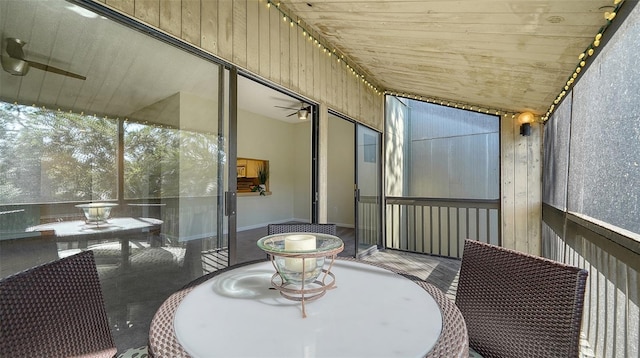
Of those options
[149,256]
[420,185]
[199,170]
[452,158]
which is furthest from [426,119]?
[149,256]

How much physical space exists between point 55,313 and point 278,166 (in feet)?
22.1

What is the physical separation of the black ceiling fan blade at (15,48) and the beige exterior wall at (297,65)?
1.54 feet

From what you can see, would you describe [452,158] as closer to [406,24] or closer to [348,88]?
[348,88]

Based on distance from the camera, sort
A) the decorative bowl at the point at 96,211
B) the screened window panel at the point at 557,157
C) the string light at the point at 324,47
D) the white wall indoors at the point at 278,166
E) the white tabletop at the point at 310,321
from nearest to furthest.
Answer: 1. the white tabletop at the point at 310,321
2. the decorative bowl at the point at 96,211
3. the screened window panel at the point at 557,157
4. the string light at the point at 324,47
5. the white wall indoors at the point at 278,166

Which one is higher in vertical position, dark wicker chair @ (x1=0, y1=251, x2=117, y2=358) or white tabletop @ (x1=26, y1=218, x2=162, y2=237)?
white tabletop @ (x1=26, y1=218, x2=162, y2=237)

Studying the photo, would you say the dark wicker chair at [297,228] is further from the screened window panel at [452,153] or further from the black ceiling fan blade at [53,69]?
the screened window panel at [452,153]

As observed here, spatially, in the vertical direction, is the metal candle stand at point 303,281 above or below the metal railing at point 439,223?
above

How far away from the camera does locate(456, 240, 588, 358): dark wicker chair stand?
3.10ft

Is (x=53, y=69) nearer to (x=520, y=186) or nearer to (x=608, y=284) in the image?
(x=608, y=284)

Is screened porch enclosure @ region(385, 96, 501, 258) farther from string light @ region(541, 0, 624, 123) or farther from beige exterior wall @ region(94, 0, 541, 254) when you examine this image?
string light @ region(541, 0, 624, 123)

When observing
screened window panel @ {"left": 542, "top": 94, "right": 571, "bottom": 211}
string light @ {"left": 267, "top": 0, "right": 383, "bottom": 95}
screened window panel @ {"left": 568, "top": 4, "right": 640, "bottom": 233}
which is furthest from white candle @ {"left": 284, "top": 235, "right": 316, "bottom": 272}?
screened window panel @ {"left": 542, "top": 94, "right": 571, "bottom": 211}

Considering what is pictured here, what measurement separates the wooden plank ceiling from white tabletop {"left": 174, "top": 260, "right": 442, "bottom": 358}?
71.8 inches

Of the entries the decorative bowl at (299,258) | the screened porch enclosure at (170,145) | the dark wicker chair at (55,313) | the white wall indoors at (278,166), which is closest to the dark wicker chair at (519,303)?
the screened porch enclosure at (170,145)

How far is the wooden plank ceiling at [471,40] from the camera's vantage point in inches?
67.2
